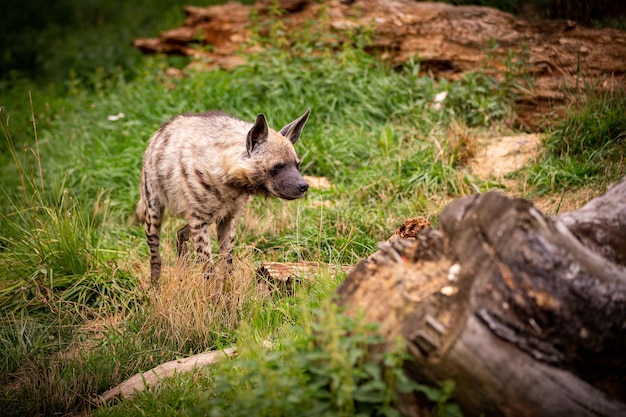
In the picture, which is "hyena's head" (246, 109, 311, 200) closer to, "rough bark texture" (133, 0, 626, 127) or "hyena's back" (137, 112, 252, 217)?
"hyena's back" (137, 112, 252, 217)

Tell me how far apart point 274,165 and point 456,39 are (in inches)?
168

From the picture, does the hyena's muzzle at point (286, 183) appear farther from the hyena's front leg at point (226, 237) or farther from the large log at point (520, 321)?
the large log at point (520, 321)

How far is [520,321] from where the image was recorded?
2.76 meters

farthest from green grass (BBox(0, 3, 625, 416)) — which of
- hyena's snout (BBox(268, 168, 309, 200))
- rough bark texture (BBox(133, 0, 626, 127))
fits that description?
hyena's snout (BBox(268, 168, 309, 200))

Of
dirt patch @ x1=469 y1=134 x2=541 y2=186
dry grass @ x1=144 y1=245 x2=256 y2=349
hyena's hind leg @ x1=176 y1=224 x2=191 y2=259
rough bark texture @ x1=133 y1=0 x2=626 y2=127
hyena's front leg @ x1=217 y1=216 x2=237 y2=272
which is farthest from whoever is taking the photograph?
rough bark texture @ x1=133 y1=0 x2=626 y2=127

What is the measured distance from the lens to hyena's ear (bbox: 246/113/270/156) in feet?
17.2

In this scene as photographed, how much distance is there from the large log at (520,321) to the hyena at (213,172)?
253cm

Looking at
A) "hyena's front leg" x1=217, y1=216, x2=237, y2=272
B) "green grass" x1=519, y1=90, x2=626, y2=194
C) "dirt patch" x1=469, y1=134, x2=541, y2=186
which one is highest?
"green grass" x1=519, y1=90, x2=626, y2=194

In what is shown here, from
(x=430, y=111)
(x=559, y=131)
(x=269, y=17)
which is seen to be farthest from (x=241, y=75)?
(x=559, y=131)

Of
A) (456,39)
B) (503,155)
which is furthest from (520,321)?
(456,39)

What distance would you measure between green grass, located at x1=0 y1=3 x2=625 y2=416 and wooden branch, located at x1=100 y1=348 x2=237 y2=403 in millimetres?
132

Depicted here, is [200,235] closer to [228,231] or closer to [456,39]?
[228,231]

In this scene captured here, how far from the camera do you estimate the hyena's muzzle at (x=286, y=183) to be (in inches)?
210

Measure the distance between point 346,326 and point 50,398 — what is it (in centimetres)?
236
